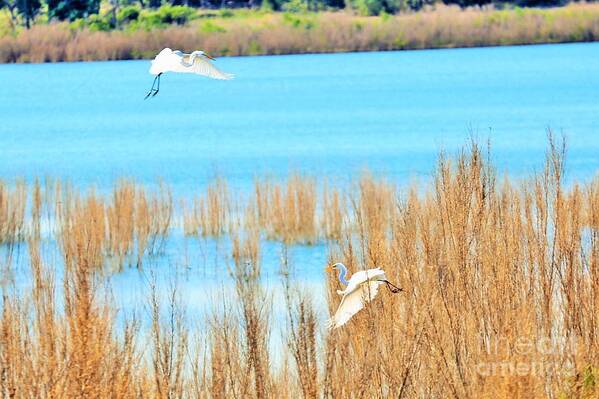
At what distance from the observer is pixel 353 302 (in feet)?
18.4

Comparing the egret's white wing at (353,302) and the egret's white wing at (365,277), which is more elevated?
the egret's white wing at (365,277)

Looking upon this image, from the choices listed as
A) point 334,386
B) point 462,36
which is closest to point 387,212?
point 334,386

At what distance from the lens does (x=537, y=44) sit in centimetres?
4934

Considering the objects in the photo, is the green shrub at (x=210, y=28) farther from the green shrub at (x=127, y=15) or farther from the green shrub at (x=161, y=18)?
the green shrub at (x=127, y=15)

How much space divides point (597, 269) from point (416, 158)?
49.0 feet

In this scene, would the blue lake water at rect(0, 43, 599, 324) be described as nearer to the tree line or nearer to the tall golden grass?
the tree line

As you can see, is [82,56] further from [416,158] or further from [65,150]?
[416,158]

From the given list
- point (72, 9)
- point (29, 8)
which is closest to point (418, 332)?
point (72, 9)

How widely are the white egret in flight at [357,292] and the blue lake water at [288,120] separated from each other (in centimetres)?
462

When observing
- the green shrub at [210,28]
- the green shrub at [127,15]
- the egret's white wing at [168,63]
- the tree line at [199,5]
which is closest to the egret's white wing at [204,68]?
the egret's white wing at [168,63]

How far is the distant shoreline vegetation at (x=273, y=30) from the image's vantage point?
42875 mm

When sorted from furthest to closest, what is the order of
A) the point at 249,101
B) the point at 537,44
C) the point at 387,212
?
the point at 537,44 < the point at 249,101 < the point at 387,212

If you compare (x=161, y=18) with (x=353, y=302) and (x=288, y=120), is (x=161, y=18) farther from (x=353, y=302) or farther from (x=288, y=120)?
(x=353, y=302)

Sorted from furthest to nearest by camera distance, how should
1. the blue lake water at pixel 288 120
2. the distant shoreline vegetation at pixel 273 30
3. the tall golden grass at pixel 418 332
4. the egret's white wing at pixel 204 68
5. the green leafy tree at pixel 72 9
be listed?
the green leafy tree at pixel 72 9, the distant shoreline vegetation at pixel 273 30, the blue lake water at pixel 288 120, the egret's white wing at pixel 204 68, the tall golden grass at pixel 418 332
